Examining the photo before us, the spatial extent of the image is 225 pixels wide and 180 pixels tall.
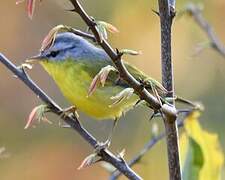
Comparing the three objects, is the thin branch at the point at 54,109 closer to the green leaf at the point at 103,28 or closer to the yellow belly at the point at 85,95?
the green leaf at the point at 103,28

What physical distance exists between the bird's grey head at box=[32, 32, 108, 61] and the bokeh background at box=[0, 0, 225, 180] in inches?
79.5

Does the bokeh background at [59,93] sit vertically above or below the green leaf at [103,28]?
below

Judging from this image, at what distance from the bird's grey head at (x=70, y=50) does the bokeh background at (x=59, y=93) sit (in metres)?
2.02

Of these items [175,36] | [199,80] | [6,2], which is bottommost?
[199,80]

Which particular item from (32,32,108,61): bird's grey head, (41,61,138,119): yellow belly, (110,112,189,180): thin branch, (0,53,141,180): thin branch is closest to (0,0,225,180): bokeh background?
(32,32,108,61): bird's grey head

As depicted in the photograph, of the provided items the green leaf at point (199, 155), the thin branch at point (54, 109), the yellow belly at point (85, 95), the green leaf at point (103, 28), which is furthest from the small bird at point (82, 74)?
the green leaf at point (103, 28)

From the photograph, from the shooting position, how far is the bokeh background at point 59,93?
4.80 m

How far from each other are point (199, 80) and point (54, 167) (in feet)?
3.85

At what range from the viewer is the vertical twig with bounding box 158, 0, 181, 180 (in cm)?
118

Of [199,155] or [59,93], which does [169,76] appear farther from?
[59,93]

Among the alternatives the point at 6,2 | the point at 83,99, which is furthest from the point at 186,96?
the point at 83,99

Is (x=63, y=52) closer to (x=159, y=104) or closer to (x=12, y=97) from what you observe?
(x=159, y=104)

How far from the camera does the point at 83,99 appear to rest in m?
2.29

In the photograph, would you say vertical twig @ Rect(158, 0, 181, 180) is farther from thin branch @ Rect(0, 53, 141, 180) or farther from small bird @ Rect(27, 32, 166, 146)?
small bird @ Rect(27, 32, 166, 146)
